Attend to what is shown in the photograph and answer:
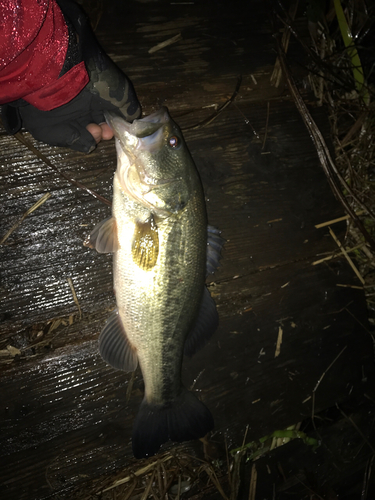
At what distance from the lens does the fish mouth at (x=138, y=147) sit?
1.83 meters

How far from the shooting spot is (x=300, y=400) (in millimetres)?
2752

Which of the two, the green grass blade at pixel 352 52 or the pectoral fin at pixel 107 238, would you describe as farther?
the green grass blade at pixel 352 52

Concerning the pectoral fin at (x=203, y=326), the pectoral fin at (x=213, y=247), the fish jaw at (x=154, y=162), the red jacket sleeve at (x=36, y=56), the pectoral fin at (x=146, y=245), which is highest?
the red jacket sleeve at (x=36, y=56)

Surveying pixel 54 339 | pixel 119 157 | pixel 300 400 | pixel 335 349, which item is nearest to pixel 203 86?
pixel 119 157

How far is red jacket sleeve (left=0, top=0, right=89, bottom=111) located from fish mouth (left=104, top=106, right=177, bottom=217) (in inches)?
12.0

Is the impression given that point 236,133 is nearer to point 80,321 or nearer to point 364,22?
point 364,22

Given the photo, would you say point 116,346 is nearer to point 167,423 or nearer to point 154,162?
point 167,423

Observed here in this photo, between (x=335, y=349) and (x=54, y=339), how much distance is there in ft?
8.00

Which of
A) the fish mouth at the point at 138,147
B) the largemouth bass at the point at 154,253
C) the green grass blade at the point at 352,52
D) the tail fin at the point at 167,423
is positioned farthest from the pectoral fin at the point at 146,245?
the green grass blade at the point at 352,52

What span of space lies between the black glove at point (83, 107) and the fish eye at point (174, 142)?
0.36m

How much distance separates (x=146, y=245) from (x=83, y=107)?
97 centimetres

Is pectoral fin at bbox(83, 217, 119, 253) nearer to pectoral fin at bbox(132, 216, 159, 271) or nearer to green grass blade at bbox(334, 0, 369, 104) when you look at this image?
pectoral fin at bbox(132, 216, 159, 271)

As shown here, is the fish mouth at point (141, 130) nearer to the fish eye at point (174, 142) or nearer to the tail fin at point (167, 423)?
the fish eye at point (174, 142)

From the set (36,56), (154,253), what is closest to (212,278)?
(154,253)
